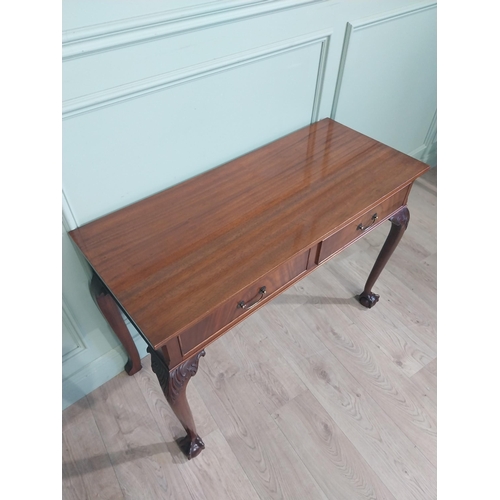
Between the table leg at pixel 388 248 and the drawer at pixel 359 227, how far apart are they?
0.06 meters

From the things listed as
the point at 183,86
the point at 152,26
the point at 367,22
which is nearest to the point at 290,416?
the point at 183,86

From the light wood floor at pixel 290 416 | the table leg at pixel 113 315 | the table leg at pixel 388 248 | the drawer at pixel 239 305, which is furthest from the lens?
the table leg at pixel 388 248

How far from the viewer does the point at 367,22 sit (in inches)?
48.2

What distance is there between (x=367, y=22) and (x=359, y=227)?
702 mm

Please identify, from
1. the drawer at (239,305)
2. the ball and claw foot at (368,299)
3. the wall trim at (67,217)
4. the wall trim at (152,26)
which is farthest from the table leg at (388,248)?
the wall trim at (67,217)

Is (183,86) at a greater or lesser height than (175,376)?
greater

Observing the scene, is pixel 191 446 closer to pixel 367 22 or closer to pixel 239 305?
pixel 239 305

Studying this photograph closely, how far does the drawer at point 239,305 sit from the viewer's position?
836mm

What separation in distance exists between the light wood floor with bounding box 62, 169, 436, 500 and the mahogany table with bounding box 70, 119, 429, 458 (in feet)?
0.42

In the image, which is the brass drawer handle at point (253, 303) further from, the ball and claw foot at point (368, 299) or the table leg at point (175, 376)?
the ball and claw foot at point (368, 299)

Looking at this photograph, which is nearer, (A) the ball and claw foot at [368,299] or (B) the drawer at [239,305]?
(B) the drawer at [239,305]

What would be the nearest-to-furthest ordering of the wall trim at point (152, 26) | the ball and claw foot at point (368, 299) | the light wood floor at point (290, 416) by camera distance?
the wall trim at point (152, 26)
the light wood floor at point (290, 416)
the ball and claw foot at point (368, 299)

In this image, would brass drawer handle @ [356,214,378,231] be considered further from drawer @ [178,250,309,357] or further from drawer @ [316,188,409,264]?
drawer @ [178,250,309,357]

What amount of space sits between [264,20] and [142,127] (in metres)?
0.43
